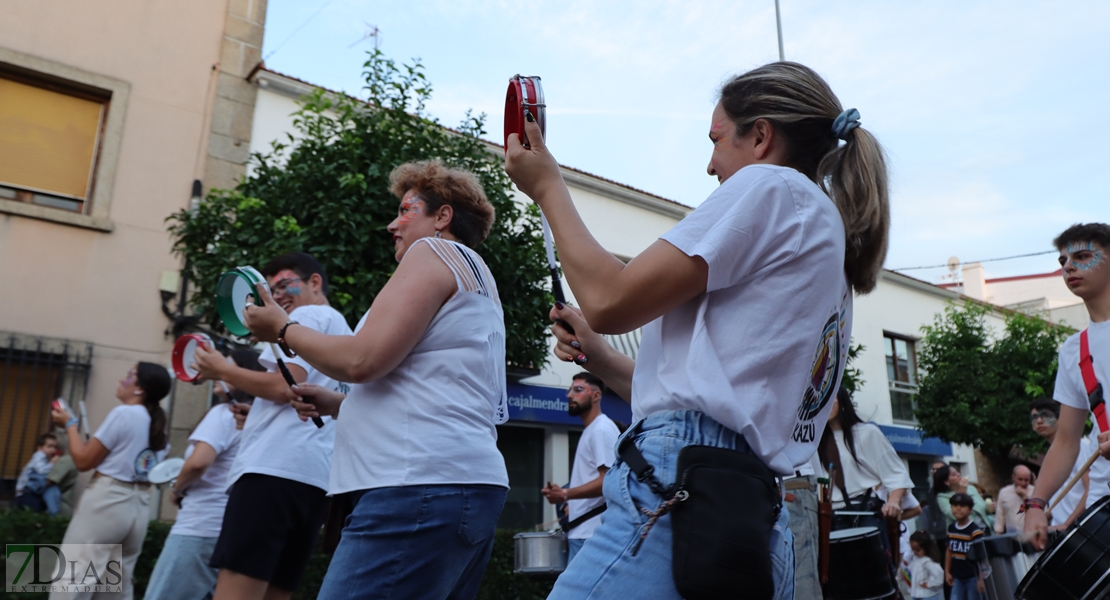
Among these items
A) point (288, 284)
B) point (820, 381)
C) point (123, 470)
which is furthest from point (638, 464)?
point (123, 470)

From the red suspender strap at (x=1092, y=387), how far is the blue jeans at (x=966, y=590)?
20.5ft

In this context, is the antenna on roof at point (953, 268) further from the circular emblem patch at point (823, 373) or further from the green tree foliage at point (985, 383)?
the circular emblem patch at point (823, 373)

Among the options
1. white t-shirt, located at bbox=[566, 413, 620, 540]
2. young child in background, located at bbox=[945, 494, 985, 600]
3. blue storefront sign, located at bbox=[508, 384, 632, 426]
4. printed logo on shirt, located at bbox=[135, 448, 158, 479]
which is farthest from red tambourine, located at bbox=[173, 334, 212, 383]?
blue storefront sign, located at bbox=[508, 384, 632, 426]

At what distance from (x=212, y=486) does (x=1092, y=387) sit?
486 centimetres

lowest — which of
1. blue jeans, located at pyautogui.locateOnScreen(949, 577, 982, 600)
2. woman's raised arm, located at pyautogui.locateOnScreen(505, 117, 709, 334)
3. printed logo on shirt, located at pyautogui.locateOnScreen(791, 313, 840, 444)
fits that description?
blue jeans, located at pyautogui.locateOnScreen(949, 577, 982, 600)

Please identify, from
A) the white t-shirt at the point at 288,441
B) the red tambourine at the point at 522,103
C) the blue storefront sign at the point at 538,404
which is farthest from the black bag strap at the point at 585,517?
the blue storefront sign at the point at 538,404

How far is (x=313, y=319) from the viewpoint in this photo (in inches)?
147

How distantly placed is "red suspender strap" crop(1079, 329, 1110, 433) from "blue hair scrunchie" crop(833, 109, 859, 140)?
3.04m

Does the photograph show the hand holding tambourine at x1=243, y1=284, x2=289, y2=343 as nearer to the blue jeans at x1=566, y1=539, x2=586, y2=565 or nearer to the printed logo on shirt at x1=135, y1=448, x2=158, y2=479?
the printed logo on shirt at x1=135, y1=448, x2=158, y2=479

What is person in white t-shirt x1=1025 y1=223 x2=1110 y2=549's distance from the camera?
4.05 m

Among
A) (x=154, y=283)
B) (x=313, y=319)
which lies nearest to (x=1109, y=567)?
(x=313, y=319)

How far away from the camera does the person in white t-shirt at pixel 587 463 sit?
6.64m

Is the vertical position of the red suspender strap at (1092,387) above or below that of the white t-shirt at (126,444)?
above

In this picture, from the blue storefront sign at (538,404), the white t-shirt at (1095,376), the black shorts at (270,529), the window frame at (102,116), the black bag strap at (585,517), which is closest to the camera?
the black shorts at (270,529)
